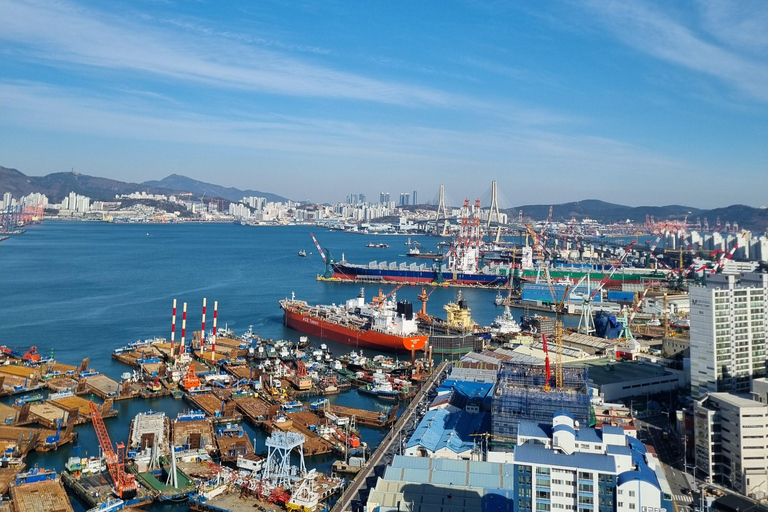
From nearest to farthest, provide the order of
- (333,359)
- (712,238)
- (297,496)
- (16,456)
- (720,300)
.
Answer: (297,496) < (16,456) < (720,300) < (333,359) < (712,238)

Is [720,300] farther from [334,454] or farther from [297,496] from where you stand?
Result: [297,496]

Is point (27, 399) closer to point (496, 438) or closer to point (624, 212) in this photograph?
point (496, 438)

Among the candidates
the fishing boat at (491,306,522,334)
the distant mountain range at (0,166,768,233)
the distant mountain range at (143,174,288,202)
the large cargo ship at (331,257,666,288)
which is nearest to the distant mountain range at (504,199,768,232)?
the distant mountain range at (0,166,768,233)

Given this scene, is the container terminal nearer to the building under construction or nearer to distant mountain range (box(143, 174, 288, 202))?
the building under construction

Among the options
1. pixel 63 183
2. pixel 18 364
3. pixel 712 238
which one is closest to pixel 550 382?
pixel 18 364

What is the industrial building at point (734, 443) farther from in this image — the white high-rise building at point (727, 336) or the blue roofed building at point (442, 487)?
the blue roofed building at point (442, 487)

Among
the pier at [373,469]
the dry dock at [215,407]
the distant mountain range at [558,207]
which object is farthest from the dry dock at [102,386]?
the distant mountain range at [558,207]
